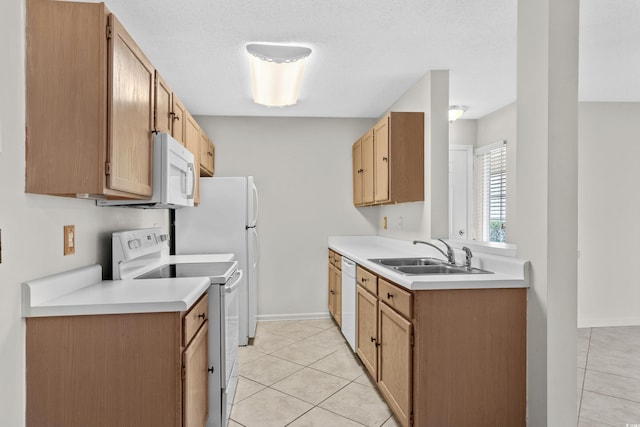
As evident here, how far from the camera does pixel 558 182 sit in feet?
6.04

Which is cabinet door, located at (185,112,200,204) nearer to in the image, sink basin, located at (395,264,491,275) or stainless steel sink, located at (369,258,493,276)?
stainless steel sink, located at (369,258,493,276)

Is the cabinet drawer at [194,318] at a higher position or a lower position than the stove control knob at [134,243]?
lower

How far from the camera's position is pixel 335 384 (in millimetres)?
2768

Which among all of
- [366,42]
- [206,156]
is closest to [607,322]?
[366,42]

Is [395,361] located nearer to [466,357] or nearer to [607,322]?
[466,357]

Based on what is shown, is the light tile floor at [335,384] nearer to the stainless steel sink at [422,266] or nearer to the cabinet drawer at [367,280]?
the cabinet drawer at [367,280]

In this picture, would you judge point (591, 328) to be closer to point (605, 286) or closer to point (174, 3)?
point (605, 286)

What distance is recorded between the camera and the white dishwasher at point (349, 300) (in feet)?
10.4

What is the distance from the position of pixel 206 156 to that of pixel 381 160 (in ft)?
5.78

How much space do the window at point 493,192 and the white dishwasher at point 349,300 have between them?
2117 millimetres

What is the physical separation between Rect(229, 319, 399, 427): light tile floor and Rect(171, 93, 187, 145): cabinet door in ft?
5.93

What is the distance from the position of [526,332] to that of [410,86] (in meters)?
2.33

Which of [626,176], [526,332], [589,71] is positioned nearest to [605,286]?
[626,176]

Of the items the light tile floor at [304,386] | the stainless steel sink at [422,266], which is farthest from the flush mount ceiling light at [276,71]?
the light tile floor at [304,386]
